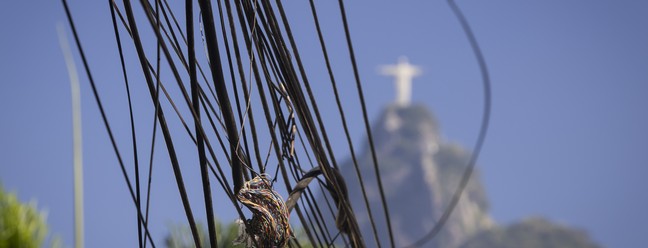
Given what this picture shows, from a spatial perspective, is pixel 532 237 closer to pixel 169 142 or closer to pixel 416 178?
pixel 416 178

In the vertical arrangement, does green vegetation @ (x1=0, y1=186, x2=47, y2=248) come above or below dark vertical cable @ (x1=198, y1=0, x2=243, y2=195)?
above

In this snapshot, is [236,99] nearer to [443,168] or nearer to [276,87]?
[276,87]

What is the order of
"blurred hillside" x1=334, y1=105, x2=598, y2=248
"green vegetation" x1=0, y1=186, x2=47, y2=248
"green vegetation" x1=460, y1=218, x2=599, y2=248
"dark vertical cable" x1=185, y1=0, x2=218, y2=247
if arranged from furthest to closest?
"blurred hillside" x1=334, y1=105, x2=598, y2=248, "green vegetation" x1=460, y1=218, x2=599, y2=248, "green vegetation" x1=0, y1=186, x2=47, y2=248, "dark vertical cable" x1=185, y1=0, x2=218, y2=247

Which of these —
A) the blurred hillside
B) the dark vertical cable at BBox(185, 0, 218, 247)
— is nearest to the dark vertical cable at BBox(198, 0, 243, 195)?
the dark vertical cable at BBox(185, 0, 218, 247)

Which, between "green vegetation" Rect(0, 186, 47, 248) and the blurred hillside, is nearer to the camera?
"green vegetation" Rect(0, 186, 47, 248)

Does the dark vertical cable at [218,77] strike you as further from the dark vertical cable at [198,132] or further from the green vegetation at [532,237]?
the green vegetation at [532,237]

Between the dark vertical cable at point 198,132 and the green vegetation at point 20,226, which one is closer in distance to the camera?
the dark vertical cable at point 198,132

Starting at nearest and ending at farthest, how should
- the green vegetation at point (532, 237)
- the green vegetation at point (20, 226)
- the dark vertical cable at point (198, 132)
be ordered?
the dark vertical cable at point (198, 132), the green vegetation at point (20, 226), the green vegetation at point (532, 237)

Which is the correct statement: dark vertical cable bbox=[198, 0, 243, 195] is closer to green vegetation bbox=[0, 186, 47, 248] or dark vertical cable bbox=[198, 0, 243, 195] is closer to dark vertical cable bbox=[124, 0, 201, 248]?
dark vertical cable bbox=[124, 0, 201, 248]

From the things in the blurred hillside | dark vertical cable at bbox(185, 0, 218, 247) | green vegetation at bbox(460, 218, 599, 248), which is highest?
the blurred hillside

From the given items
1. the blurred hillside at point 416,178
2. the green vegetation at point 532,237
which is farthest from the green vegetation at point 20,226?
the blurred hillside at point 416,178

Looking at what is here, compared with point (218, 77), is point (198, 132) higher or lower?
lower

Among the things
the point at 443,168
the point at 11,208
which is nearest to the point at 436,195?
the point at 443,168

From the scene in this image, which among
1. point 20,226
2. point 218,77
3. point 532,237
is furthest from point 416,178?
point 218,77
